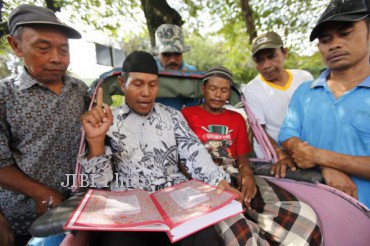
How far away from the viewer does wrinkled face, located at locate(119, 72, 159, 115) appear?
1954mm

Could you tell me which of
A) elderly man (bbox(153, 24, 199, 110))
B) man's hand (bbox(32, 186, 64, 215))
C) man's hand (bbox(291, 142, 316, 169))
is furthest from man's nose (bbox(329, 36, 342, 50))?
man's hand (bbox(32, 186, 64, 215))

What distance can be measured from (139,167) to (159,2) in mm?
3284

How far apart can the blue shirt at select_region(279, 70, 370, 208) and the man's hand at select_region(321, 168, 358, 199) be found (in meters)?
0.06

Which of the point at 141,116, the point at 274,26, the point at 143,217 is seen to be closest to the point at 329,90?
the point at 141,116

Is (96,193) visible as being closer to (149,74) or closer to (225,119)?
(149,74)

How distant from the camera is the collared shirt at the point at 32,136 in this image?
1.72 metres

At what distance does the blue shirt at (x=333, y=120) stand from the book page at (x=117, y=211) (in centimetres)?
140

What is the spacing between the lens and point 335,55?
1.86 meters

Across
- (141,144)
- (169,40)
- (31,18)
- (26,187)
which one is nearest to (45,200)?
(26,187)

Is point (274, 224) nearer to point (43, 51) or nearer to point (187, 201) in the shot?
point (187, 201)

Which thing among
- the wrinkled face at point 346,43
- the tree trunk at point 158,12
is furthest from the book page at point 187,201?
the tree trunk at point 158,12

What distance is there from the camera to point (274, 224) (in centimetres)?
167

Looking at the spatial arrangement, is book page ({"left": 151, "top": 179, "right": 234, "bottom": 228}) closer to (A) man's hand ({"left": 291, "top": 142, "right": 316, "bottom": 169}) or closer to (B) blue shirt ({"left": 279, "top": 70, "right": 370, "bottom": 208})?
(A) man's hand ({"left": 291, "top": 142, "right": 316, "bottom": 169})

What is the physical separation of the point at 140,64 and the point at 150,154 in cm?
70
